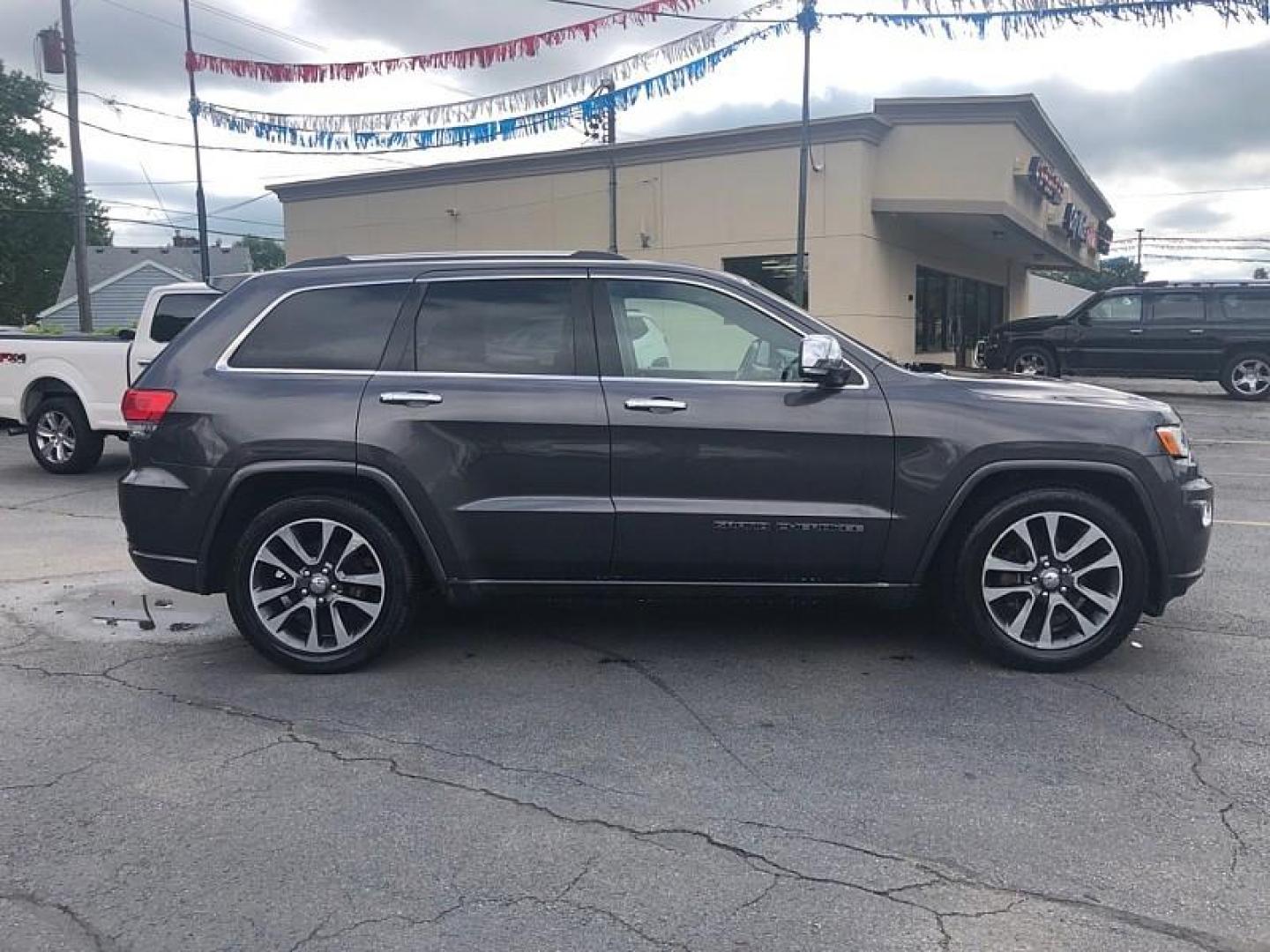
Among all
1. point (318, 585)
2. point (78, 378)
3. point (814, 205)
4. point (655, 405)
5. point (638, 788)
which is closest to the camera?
point (638, 788)

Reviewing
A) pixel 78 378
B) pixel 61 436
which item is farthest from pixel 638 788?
pixel 61 436

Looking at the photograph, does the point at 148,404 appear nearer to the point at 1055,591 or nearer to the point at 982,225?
the point at 1055,591

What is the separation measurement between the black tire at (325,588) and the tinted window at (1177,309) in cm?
1746

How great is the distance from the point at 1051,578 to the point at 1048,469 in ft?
1.60

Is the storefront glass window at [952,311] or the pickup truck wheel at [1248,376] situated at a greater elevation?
the storefront glass window at [952,311]

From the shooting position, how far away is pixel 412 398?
470cm

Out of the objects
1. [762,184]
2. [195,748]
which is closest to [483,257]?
[195,748]

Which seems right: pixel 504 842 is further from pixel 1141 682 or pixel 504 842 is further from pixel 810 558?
pixel 1141 682

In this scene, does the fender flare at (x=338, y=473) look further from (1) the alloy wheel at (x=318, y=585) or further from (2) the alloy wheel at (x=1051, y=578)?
(2) the alloy wheel at (x=1051, y=578)

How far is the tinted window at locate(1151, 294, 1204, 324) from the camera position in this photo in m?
18.5

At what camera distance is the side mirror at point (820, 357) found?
4477 mm

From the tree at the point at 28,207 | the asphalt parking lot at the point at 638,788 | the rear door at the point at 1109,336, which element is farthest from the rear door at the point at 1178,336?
the tree at the point at 28,207

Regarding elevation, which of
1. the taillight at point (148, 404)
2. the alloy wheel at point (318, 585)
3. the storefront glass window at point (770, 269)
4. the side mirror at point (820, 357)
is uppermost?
the storefront glass window at point (770, 269)

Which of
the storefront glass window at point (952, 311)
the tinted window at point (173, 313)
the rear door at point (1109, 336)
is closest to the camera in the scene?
the tinted window at point (173, 313)
